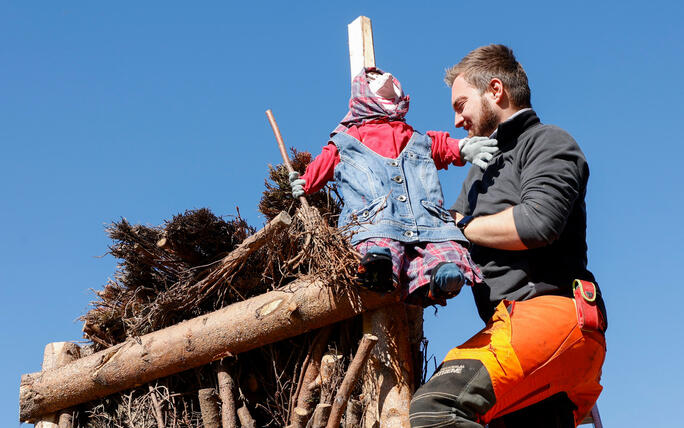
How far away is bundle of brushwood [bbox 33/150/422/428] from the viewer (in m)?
4.34

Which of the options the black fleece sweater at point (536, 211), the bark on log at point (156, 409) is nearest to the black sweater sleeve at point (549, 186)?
the black fleece sweater at point (536, 211)

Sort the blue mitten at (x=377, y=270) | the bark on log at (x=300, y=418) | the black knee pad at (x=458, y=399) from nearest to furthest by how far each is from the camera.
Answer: the black knee pad at (x=458, y=399)
the blue mitten at (x=377, y=270)
the bark on log at (x=300, y=418)

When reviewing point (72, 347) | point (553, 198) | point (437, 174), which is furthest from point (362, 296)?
point (72, 347)

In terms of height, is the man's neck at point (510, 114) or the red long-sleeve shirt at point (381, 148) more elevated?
the red long-sleeve shirt at point (381, 148)

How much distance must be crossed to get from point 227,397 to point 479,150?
203cm

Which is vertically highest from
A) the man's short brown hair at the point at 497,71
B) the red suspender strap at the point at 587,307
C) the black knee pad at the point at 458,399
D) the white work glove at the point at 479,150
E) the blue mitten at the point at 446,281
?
the man's short brown hair at the point at 497,71

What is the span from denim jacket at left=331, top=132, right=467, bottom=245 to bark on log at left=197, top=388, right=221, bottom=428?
136 cm

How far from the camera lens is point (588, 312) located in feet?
10.1

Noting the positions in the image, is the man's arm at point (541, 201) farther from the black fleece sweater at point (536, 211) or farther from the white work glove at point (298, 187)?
the white work glove at point (298, 187)

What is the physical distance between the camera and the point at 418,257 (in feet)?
12.6

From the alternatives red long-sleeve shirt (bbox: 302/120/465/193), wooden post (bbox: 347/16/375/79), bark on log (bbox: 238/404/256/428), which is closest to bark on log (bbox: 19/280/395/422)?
bark on log (bbox: 238/404/256/428)

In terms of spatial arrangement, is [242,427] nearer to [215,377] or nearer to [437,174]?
[215,377]

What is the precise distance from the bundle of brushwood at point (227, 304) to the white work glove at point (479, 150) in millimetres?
757

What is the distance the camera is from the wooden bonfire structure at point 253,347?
13.6 ft
